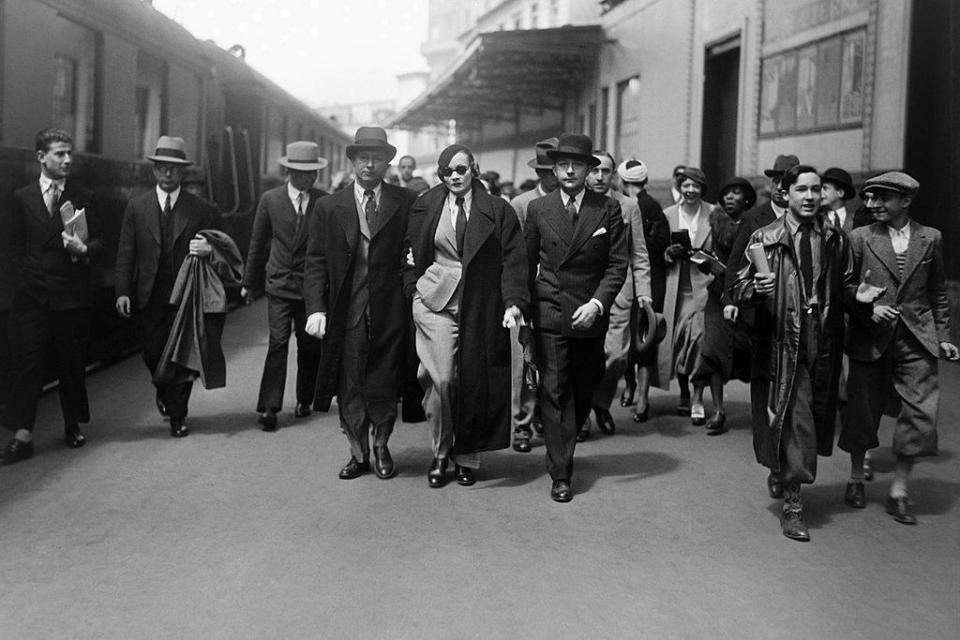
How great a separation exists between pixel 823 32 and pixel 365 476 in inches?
356

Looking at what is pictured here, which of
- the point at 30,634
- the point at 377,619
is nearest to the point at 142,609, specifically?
the point at 30,634

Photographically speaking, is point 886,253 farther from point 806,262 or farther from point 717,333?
point 717,333

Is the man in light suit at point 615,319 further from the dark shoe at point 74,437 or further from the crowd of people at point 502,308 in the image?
the dark shoe at point 74,437

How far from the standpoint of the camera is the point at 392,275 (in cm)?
683

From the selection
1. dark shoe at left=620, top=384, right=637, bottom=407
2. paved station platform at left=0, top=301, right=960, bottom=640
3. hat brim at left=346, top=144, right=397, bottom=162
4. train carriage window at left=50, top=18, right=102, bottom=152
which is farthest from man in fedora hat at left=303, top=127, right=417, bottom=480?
train carriage window at left=50, top=18, right=102, bottom=152

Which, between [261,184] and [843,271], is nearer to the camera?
[843,271]

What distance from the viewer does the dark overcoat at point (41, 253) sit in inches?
289

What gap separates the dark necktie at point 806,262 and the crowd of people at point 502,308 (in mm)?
11

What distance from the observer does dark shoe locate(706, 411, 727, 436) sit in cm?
831

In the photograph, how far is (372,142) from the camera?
6762 millimetres

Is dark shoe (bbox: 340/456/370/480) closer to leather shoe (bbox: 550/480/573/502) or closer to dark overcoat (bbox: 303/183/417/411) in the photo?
dark overcoat (bbox: 303/183/417/411)

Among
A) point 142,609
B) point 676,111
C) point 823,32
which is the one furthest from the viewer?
point 676,111

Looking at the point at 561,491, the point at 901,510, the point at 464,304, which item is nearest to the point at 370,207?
the point at 464,304

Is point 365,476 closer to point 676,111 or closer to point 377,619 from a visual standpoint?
point 377,619
